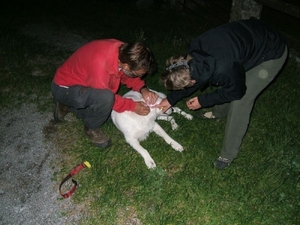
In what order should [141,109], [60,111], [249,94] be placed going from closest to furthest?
[249,94] → [141,109] → [60,111]

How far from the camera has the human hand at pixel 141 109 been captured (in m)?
3.39

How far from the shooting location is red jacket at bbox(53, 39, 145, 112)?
3096 mm

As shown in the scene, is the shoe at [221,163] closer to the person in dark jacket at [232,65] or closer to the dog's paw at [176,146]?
the person in dark jacket at [232,65]

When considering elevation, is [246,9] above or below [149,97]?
above

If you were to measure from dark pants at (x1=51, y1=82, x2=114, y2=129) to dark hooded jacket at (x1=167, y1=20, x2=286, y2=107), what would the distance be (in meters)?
1.25

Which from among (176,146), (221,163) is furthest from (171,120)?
(221,163)

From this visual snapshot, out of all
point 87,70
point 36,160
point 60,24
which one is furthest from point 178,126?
point 60,24

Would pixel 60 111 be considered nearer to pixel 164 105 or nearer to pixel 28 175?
pixel 28 175

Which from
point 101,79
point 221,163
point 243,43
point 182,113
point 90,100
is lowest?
point 182,113

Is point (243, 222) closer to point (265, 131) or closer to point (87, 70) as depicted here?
point (265, 131)

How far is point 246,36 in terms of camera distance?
2.70 m

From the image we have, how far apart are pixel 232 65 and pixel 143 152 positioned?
5.69 feet

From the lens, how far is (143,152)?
142 inches

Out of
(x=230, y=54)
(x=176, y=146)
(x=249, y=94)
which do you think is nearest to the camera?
(x=230, y=54)
